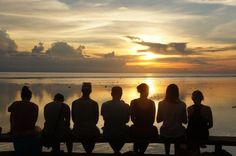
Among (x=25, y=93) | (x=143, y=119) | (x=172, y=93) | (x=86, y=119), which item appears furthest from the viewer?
(x=86, y=119)

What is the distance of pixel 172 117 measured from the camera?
353 inches

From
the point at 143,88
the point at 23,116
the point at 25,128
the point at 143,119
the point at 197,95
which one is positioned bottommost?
the point at 25,128

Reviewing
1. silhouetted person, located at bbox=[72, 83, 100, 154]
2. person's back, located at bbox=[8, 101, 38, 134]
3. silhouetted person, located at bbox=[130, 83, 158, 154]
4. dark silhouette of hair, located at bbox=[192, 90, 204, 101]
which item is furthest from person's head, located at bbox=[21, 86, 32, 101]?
dark silhouette of hair, located at bbox=[192, 90, 204, 101]

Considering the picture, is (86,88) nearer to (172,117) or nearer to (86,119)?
(86,119)

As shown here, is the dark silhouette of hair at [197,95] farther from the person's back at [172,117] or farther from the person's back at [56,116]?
the person's back at [56,116]

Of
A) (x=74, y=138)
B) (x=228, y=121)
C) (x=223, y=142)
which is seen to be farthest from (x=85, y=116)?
(x=228, y=121)

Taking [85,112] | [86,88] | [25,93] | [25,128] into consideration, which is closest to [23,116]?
[25,128]

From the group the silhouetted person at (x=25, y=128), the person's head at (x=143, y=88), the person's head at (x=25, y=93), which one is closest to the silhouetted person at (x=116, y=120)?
the person's head at (x=143, y=88)

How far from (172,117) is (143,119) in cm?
67

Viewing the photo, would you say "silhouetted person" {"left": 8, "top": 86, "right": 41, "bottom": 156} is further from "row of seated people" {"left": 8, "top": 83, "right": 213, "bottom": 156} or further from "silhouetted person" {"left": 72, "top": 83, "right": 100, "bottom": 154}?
"silhouetted person" {"left": 72, "top": 83, "right": 100, "bottom": 154}

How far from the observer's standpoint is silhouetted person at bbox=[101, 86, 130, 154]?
29.6ft

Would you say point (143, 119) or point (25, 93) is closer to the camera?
point (25, 93)

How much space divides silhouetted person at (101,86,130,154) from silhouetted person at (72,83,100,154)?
0.26m

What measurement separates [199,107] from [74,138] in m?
3.00
